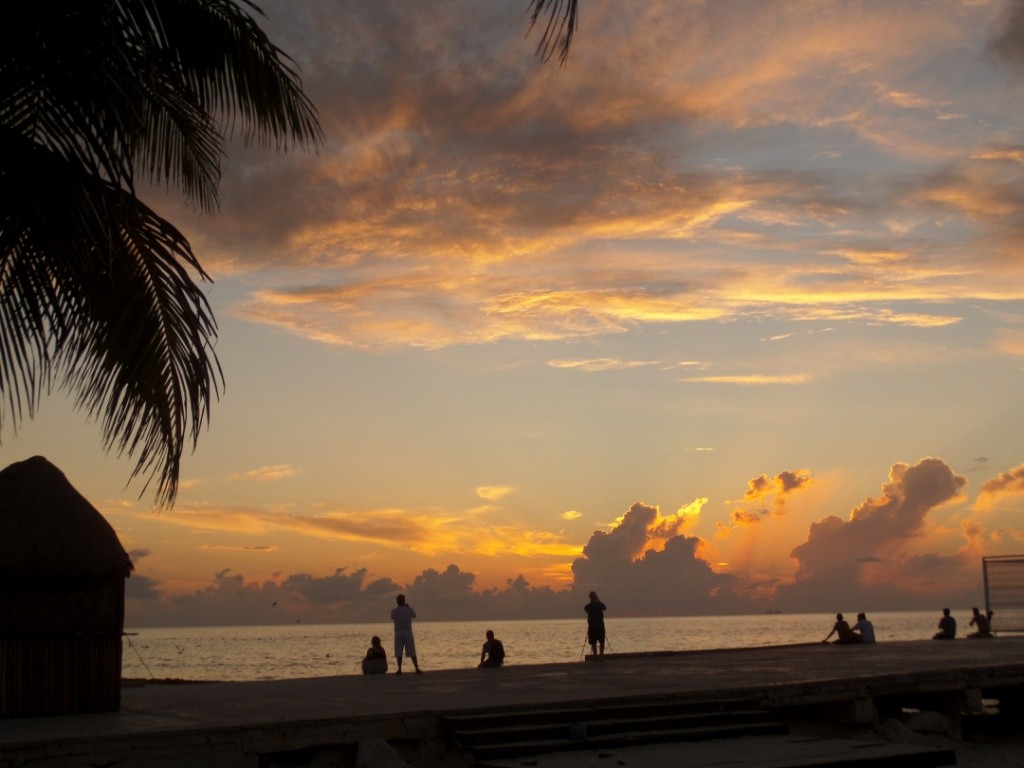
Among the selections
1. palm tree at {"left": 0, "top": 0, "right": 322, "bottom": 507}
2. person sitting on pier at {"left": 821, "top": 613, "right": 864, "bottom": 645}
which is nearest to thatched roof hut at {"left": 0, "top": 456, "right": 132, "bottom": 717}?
palm tree at {"left": 0, "top": 0, "right": 322, "bottom": 507}

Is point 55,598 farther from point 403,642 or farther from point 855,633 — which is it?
point 855,633

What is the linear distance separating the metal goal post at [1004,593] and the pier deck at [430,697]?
33.9ft

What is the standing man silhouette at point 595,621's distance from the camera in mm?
25000

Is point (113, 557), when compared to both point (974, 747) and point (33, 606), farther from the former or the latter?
point (974, 747)

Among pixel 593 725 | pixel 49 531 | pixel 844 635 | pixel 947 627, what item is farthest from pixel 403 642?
pixel 947 627

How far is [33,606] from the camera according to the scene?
13805mm

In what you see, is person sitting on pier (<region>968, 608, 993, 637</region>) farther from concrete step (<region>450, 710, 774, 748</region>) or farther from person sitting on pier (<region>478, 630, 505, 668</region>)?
concrete step (<region>450, 710, 774, 748</region>)

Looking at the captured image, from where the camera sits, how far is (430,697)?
14695 millimetres

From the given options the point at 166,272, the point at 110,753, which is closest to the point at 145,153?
the point at 166,272

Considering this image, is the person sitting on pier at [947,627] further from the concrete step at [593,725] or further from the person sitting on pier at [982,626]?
the concrete step at [593,725]

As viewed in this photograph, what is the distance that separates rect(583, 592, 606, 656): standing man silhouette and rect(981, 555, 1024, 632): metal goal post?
14.5m

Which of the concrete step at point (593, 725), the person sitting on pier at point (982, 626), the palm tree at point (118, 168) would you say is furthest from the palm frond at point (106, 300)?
the person sitting on pier at point (982, 626)

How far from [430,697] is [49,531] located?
5.13 m

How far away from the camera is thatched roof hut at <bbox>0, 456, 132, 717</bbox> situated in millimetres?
13609
